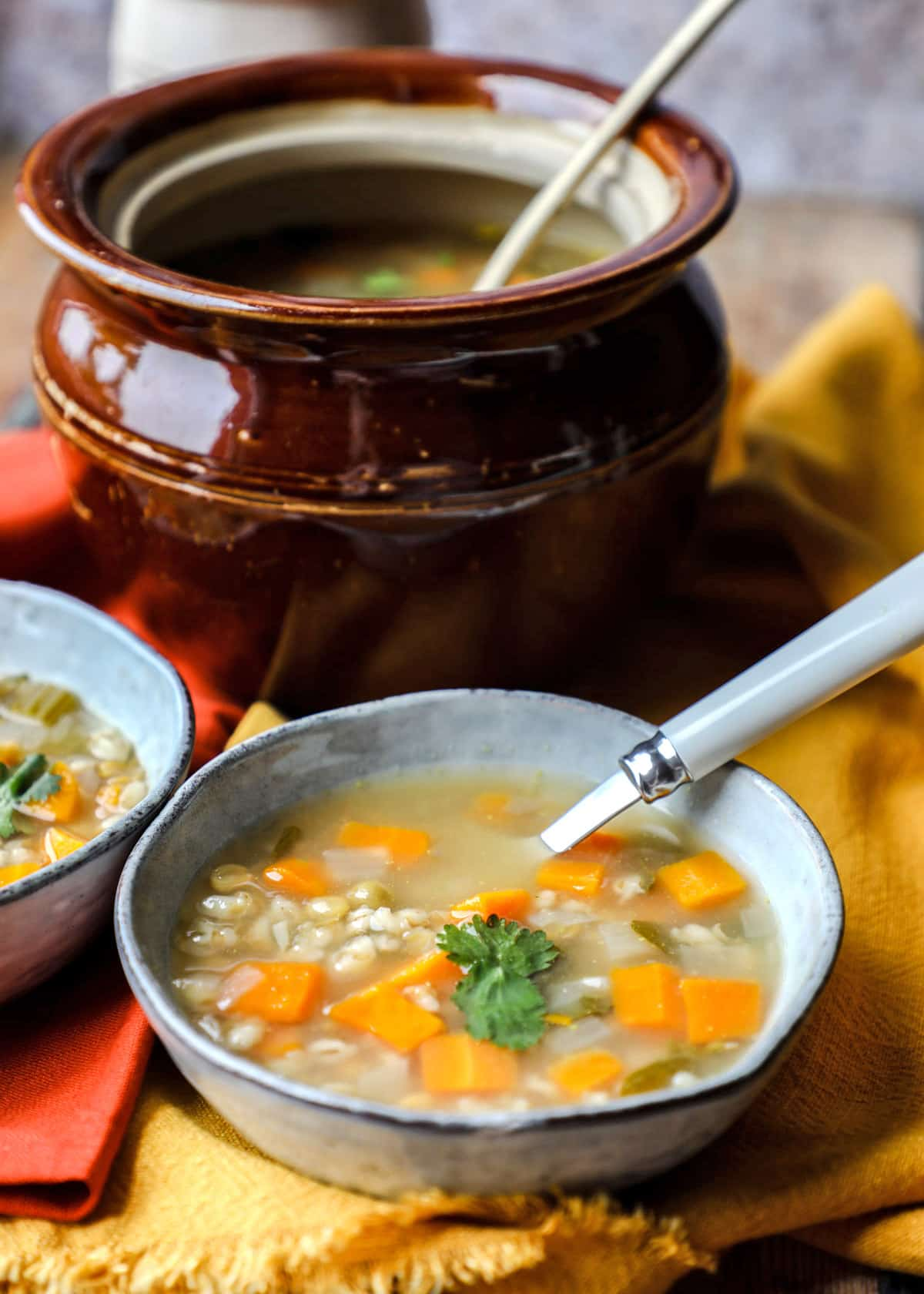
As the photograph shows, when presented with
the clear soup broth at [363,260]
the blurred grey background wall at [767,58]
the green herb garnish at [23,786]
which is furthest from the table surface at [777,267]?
the green herb garnish at [23,786]

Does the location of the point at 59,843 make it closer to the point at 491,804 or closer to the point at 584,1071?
the point at 491,804

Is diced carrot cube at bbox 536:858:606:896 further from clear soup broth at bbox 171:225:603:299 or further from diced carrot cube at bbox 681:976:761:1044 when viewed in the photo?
clear soup broth at bbox 171:225:603:299

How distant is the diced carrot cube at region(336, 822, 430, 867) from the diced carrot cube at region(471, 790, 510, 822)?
66 mm

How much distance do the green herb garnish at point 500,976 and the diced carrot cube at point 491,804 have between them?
0.18m

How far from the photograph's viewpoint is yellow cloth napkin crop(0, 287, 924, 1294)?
121cm

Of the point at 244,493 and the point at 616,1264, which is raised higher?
the point at 244,493

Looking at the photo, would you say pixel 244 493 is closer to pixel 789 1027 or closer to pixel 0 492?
pixel 0 492

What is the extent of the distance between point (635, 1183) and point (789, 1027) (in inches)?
7.7

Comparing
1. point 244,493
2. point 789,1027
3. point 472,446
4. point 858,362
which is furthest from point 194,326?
point 858,362

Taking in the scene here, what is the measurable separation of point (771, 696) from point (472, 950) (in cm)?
37

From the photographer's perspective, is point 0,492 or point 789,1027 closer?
point 789,1027

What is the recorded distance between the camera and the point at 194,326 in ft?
5.16

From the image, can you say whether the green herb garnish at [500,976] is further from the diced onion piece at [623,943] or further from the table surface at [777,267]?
the table surface at [777,267]

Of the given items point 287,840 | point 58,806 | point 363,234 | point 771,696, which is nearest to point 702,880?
point 771,696
